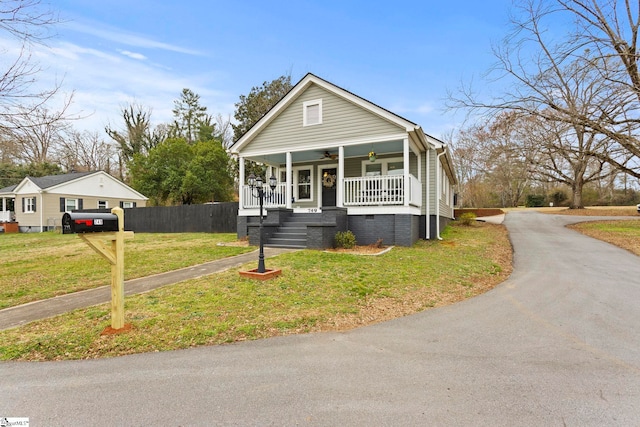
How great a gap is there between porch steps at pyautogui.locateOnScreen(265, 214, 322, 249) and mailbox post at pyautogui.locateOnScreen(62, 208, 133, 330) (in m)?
6.61

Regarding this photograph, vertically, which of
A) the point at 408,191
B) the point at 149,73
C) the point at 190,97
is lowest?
the point at 408,191

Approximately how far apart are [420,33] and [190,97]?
95.2 ft

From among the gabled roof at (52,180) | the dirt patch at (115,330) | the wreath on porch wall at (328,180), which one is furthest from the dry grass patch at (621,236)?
the gabled roof at (52,180)

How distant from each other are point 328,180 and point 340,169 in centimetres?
295

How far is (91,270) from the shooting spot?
7.79m

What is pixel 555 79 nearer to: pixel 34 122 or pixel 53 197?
pixel 34 122

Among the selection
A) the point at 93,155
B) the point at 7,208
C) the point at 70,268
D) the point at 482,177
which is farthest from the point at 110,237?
the point at 93,155

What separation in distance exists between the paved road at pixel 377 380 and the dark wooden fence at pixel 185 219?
14810mm

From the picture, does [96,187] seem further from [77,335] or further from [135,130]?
[77,335]

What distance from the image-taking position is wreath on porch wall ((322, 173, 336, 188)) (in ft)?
45.5

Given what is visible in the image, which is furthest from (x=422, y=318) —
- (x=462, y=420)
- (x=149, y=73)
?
(x=149, y=73)

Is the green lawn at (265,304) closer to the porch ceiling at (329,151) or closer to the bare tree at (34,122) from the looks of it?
the bare tree at (34,122)

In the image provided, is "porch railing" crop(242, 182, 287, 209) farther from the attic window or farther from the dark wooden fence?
the dark wooden fence

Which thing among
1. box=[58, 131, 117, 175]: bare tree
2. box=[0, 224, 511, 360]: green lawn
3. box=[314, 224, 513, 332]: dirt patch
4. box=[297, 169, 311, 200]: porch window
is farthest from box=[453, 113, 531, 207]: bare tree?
box=[58, 131, 117, 175]: bare tree
